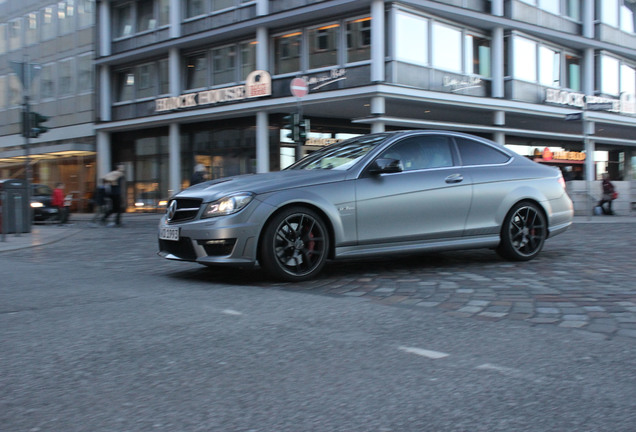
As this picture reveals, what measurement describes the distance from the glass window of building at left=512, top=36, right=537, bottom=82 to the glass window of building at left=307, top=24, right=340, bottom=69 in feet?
24.6

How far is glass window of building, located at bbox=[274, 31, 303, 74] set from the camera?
23.4 meters

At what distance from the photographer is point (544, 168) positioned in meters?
7.81

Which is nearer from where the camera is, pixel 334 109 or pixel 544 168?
pixel 544 168

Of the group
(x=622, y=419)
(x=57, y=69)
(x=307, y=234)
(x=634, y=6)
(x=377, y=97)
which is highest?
(x=634, y=6)

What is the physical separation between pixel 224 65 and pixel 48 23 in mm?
14227

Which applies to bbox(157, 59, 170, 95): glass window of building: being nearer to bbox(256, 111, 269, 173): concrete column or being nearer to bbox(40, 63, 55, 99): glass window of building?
bbox(256, 111, 269, 173): concrete column

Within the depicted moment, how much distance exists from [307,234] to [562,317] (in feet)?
8.22

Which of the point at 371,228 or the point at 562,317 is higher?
the point at 371,228

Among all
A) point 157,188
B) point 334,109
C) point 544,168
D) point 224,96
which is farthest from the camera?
point 157,188

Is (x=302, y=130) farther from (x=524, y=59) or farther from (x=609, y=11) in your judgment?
(x=609, y=11)

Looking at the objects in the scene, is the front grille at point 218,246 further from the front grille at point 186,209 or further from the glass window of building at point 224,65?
the glass window of building at point 224,65

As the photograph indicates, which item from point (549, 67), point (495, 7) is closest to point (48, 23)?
point (495, 7)

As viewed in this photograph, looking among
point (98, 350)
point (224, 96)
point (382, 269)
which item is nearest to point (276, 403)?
point (98, 350)

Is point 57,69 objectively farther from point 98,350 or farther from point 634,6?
point 98,350
